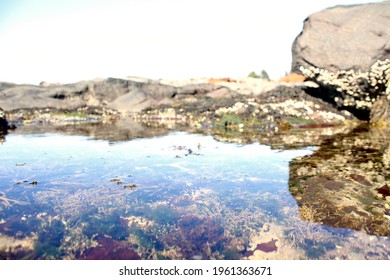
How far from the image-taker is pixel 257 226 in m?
2.83

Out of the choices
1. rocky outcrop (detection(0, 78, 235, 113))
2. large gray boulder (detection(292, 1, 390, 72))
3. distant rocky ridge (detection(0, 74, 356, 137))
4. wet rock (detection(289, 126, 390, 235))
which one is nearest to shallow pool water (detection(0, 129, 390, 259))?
wet rock (detection(289, 126, 390, 235))

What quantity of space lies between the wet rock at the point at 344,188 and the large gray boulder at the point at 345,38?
8168 millimetres

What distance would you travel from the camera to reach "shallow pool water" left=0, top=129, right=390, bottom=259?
7.91 ft

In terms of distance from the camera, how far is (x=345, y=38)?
13.3 metres

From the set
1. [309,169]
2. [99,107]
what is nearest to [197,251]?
[309,169]

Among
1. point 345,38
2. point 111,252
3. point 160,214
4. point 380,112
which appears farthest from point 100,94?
point 111,252

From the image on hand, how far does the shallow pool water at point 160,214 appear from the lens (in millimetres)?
2412

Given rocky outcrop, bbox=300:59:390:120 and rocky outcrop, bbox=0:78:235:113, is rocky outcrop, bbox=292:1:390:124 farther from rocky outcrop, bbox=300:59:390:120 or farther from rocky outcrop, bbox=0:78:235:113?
rocky outcrop, bbox=0:78:235:113

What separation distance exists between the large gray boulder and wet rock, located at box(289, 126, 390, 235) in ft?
26.8

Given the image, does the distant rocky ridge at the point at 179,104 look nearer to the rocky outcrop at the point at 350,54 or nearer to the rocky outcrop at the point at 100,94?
the rocky outcrop at the point at 100,94

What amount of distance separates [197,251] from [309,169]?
312 cm

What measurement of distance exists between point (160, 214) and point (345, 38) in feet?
45.2

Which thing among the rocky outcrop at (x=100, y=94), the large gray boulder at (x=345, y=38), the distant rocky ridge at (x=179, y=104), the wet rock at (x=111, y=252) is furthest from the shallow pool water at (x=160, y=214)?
the rocky outcrop at (x=100, y=94)
